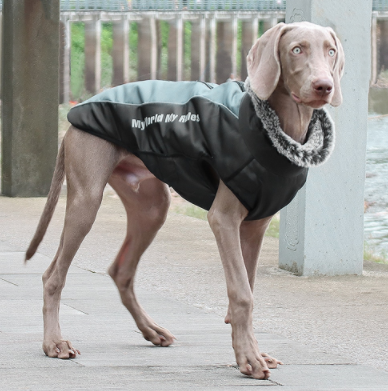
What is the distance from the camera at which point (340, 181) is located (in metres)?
6.98

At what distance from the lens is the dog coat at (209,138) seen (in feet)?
13.8

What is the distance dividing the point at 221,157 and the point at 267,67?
1.54 feet

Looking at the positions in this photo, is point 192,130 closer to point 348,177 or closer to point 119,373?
point 119,373

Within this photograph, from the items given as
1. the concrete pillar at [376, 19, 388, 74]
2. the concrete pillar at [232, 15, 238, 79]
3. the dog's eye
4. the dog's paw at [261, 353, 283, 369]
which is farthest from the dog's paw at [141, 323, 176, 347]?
the concrete pillar at [376, 19, 388, 74]

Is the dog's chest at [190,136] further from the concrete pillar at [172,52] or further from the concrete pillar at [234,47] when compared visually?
the concrete pillar at [172,52]

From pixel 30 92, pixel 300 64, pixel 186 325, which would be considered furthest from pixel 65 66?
pixel 300 64

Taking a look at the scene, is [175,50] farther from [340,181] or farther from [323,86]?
[323,86]

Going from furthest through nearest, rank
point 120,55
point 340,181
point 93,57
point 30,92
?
point 120,55
point 93,57
point 30,92
point 340,181

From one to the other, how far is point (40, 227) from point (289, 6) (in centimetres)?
310

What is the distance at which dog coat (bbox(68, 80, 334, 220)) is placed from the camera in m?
4.20

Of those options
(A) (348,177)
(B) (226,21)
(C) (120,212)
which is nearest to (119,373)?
(A) (348,177)

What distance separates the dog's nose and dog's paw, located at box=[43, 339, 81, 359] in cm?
174

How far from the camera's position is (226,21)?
86.6 feet

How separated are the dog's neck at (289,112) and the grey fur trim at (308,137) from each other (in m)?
0.05
